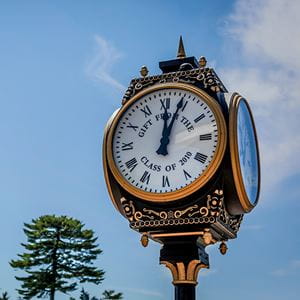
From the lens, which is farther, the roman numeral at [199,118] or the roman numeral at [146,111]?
the roman numeral at [146,111]

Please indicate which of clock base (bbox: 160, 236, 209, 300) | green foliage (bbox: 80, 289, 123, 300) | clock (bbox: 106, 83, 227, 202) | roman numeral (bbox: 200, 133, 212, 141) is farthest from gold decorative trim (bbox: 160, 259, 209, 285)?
green foliage (bbox: 80, 289, 123, 300)

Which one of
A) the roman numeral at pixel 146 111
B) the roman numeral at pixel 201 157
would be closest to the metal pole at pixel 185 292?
the roman numeral at pixel 201 157

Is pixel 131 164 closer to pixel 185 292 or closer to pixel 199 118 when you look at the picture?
pixel 199 118

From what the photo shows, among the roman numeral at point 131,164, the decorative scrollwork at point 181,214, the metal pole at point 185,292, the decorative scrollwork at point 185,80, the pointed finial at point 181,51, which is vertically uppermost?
the pointed finial at point 181,51

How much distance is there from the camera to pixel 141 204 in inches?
122

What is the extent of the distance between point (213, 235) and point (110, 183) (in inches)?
22.4

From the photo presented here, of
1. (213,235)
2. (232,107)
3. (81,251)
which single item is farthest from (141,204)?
(81,251)

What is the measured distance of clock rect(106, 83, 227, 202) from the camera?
3.04 meters

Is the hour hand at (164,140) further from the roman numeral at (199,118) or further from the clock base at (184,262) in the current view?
the clock base at (184,262)

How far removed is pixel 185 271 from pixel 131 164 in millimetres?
586

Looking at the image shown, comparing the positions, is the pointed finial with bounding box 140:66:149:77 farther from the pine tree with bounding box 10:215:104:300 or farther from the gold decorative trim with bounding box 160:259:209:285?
the pine tree with bounding box 10:215:104:300

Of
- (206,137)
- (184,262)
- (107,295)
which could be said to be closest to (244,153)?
(206,137)

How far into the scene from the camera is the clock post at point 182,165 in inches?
118

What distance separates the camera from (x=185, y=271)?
311 centimetres
